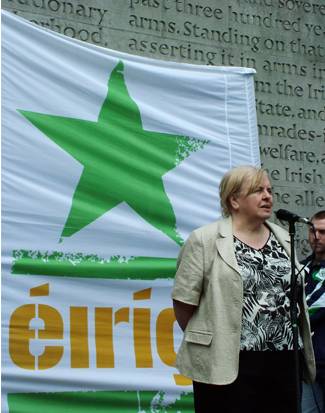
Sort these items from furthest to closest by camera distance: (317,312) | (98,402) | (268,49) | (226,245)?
(268,49)
(98,402)
(317,312)
(226,245)

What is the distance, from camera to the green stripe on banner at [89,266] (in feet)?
16.3

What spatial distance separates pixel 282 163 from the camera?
20.6 ft

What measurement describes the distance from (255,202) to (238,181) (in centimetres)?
12

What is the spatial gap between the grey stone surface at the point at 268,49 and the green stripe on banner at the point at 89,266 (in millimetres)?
1175

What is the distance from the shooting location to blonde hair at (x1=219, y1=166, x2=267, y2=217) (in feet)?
13.0

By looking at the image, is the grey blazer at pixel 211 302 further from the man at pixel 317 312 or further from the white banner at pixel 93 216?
the white banner at pixel 93 216

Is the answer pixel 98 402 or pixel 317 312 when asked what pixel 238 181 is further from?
pixel 98 402

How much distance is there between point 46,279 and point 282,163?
6.48ft

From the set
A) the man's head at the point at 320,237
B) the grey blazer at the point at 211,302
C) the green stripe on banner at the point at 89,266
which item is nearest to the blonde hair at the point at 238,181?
the grey blazer at the point at 211,302

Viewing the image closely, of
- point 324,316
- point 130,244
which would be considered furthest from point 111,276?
point 324,316

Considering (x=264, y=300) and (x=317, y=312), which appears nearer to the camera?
(x=264, y=300)

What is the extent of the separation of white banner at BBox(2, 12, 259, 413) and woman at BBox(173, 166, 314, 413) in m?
1.29

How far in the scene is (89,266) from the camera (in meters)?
5.18

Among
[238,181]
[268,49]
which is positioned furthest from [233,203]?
[268,49]
